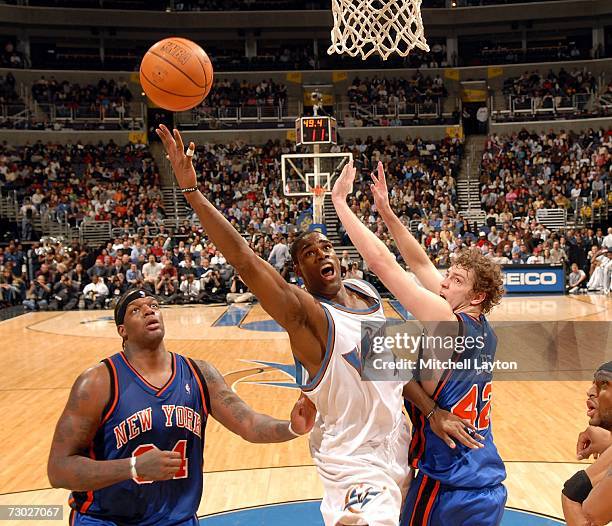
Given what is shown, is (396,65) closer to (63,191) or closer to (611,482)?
(63,191)

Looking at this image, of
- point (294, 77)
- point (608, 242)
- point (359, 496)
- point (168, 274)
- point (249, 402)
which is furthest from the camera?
point (294, 77)

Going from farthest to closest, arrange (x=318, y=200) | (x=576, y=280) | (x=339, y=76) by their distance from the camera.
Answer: (x=339, y=76)
(x=576, y=280)
(x=318, y=200)

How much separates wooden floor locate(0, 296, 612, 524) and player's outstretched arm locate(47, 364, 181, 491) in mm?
2086

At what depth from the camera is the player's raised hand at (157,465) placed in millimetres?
2697

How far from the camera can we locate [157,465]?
2707 millimetres

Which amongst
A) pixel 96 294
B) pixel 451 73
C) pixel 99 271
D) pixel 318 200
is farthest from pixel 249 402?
pixel 451 73

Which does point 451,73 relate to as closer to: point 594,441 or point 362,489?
point 594,441

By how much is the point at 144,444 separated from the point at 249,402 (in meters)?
4.44

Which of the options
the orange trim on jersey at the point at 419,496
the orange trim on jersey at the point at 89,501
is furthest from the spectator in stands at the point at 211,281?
the orange trim on jersey at the point at 419,496

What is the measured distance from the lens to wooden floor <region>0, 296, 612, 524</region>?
5062mm

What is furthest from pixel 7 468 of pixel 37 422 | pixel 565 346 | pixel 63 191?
pixel 63 191

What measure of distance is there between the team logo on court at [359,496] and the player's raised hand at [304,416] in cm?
31

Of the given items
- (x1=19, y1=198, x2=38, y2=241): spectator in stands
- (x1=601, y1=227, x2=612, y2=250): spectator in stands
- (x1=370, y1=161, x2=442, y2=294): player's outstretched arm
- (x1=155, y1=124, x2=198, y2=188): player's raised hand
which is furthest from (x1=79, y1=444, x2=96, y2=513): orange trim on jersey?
(x1=19, y1=198, x2=38, y2=241): spectator in stands

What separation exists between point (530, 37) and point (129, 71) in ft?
55.9
